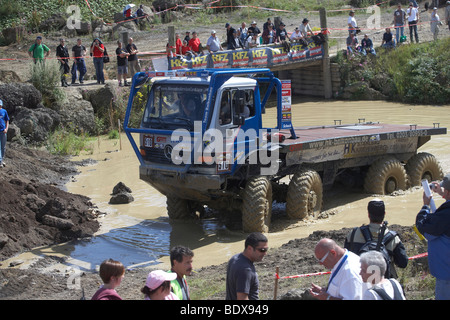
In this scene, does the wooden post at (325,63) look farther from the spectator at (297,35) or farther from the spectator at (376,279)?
the spectator at (376,279)

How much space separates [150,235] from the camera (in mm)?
11875

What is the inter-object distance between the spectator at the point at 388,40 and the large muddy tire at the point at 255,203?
1634cm

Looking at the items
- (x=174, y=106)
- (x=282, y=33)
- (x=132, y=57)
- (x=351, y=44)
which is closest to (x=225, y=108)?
(x=174, y=106)

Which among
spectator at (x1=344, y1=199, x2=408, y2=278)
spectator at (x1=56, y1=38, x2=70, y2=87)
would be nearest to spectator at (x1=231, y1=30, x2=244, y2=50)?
spectator at (x1=56, y1=38, x2=70, y2=87)

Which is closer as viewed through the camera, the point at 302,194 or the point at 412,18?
the point at 302,194

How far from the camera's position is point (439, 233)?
19.7 ft

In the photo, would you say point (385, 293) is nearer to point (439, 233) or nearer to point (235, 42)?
point (439, 233)

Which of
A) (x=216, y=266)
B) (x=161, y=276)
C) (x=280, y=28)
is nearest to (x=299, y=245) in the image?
(x=216, y=266)

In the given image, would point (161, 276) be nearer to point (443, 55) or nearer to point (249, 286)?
point (249, 286)

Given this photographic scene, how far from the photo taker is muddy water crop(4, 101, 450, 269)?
1083cm

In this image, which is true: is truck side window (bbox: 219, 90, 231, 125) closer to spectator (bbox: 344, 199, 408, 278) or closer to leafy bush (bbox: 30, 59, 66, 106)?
spectator (bbox: 344, 199, 408, 278)

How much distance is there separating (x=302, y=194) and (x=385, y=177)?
271cm

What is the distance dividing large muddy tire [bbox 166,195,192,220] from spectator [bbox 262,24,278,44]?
41.6 ft
